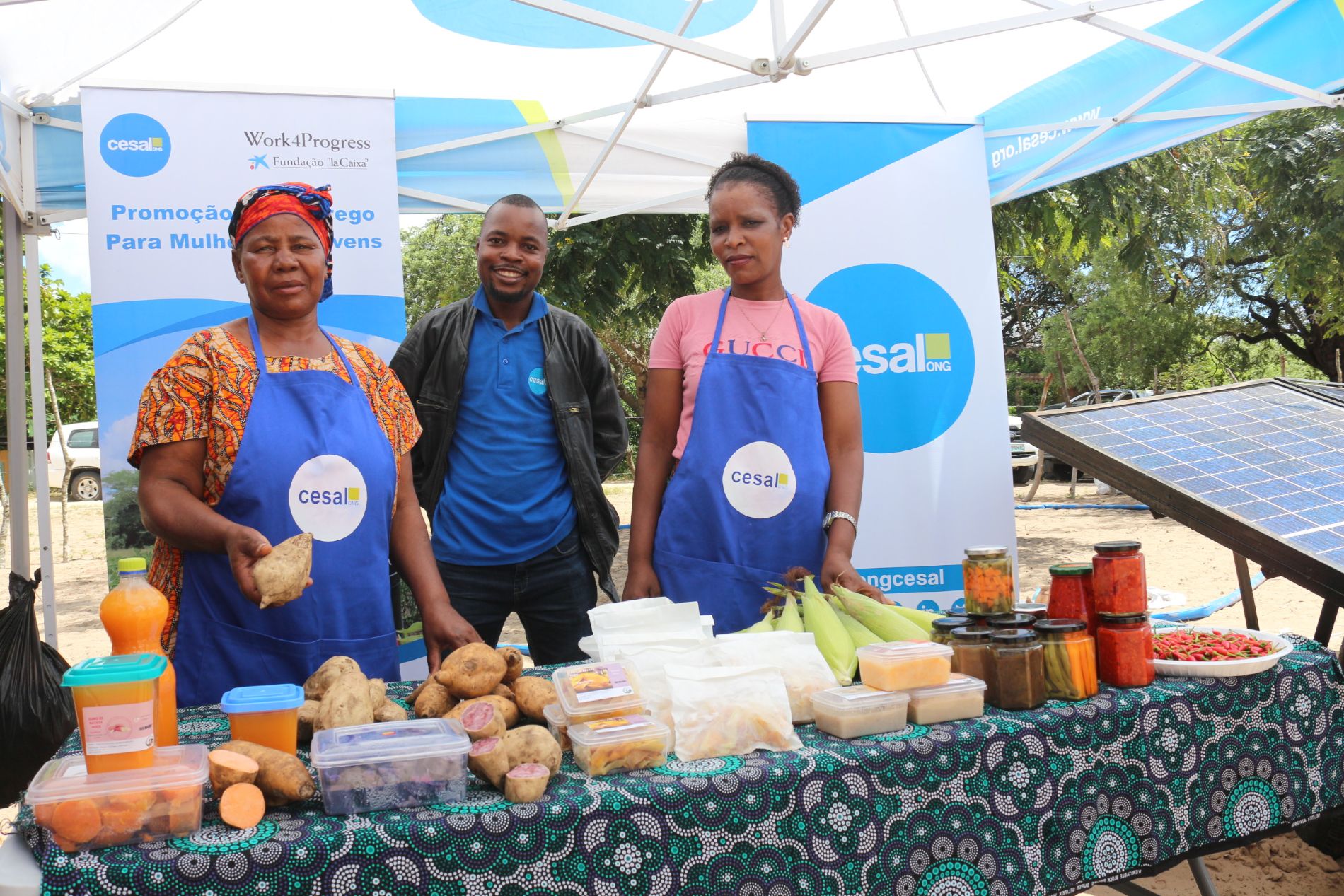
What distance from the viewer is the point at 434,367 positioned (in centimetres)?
308

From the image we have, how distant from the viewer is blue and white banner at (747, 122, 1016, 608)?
16.2 feet

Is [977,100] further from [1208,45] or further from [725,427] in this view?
[725,427]

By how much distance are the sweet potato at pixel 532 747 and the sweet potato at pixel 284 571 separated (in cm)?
48

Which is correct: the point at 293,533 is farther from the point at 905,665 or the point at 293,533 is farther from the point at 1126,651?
the point at 1126,651

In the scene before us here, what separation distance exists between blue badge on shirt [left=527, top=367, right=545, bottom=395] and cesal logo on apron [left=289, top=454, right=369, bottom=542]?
0.99m

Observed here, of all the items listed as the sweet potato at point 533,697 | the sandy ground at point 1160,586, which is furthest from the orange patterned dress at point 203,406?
the sandy ground at point 1160,586

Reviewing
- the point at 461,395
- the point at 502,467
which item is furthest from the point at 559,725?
the point at 461,395

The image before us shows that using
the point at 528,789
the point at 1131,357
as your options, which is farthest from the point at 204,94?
the point at 1131,357

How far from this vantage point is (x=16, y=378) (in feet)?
15.6

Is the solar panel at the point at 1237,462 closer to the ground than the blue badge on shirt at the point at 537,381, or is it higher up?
closer to the ground

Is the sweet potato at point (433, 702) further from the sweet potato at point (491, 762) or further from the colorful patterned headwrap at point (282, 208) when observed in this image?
the colorful patterned headwrap at point (282, 208)

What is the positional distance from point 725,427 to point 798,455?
205mm

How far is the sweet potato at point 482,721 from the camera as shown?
5.22 ft

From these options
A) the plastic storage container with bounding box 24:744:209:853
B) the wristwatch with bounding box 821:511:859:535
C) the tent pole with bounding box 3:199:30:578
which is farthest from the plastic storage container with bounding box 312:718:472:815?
the tent pole with bounding box 3:199:30:578
